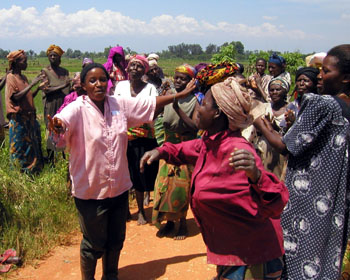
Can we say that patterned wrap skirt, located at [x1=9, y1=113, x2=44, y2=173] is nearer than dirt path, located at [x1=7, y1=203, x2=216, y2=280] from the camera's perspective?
No

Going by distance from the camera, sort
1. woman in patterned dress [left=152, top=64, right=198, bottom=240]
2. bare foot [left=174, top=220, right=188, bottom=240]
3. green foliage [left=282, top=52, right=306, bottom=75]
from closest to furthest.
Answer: woman in patterned dress [left=152, top=64, right=198, bottom=240] → bare foot [left=174, top=220, right=188, bottom=240] → green foliage [left=282, top=52, right=306, bottom=75]

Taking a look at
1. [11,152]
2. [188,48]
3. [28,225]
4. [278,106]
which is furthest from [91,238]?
[188,48]

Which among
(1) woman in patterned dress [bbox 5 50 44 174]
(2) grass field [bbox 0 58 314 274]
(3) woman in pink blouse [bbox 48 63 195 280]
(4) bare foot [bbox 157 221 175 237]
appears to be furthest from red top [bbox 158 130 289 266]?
(1) woman in patterned dress [bbox 5 50 44 174]

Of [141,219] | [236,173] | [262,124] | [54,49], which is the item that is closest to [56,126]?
[236,173]

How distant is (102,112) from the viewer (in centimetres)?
299

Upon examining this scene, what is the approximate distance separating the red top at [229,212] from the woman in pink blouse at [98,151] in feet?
3.11

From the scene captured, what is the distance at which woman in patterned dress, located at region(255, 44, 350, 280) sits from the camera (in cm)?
230

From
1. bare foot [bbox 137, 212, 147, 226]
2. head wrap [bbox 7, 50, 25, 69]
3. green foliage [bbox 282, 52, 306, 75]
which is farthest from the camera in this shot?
green foliage [bbox 282, 52, 306, 75]

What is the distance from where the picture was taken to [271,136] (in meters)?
2.56

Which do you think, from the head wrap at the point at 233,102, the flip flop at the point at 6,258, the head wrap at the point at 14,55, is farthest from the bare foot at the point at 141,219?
the head wrap at the point at 14,55

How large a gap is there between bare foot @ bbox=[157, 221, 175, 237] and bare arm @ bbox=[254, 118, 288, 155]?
2.35 metres

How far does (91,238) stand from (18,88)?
375 cm

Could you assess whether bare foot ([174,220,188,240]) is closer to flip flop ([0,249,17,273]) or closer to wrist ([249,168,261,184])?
flip flop ([0,249,17,273])

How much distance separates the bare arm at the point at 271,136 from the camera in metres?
2.46
